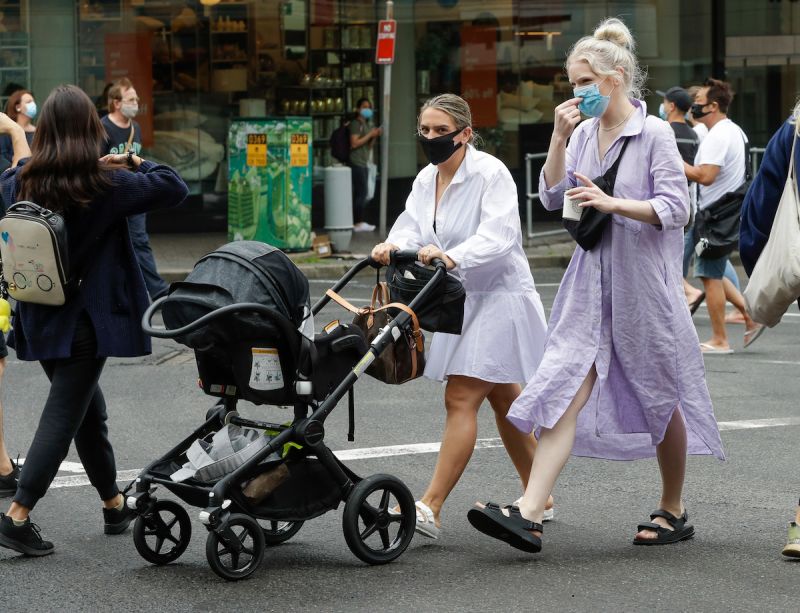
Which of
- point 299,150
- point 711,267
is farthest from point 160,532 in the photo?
point 299,150

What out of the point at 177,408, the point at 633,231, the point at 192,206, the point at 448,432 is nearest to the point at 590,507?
the point at 448,432

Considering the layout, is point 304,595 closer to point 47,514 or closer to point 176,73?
point 47,514

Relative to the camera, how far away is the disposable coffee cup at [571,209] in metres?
5.36

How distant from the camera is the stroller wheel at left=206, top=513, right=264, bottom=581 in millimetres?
5004

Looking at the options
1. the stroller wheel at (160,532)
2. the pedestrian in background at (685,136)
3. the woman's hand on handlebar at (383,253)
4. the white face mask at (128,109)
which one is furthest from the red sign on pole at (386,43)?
the stroller wheel at (160,532)

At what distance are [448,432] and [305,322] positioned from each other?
75 centimetres

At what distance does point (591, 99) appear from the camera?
211 inches

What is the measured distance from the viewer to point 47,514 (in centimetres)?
620

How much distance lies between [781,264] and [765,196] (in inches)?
13.0

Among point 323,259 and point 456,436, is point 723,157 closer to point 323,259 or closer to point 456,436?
point 456,436

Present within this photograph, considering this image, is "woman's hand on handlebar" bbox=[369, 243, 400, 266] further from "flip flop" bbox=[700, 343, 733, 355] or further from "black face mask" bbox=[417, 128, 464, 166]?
"flip flop" bbox=[700, 343, 733, 355]

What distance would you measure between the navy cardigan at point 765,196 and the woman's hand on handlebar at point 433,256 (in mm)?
1158

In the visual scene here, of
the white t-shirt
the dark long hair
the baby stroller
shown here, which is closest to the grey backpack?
the dark long hair

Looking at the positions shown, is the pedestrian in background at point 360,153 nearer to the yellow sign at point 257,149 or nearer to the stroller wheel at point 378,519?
the yellow sign at point 257,149
